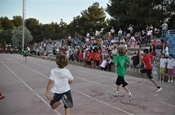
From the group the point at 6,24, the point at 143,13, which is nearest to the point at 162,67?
the point at 143,13

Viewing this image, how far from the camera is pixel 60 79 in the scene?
6176 mm

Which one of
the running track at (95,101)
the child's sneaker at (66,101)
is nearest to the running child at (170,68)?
the running track at (95,101)

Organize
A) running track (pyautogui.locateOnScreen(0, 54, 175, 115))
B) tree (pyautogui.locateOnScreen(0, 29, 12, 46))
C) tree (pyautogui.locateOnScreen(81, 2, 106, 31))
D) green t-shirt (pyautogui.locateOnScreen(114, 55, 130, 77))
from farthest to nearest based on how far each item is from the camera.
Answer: tree (pyautogui.locateOnScreen(0, 29, 12, 46)), tree (pyautogui.locateOnScreen(81, 2, 106, 31)), green t-shirt (pyautogui.locateOnScreen(114, 55, 130, 77)), running track (pyautogui.locateOnScreen(0, 54, 175, 115))

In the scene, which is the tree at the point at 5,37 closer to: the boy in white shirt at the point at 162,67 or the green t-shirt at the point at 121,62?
the boy in white shirt at the point at 162,67

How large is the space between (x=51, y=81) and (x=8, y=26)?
297ft

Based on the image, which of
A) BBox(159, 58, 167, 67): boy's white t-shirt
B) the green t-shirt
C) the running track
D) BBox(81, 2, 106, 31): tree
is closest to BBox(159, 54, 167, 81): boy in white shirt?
BBox(159, 58, 167, 67): boy's white t-shirt

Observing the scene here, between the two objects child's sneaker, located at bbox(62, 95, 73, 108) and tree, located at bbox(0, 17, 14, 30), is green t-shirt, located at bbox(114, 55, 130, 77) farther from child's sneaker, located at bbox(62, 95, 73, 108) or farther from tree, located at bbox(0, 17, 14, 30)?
tree, located at bbox(0, 17, 14, 30)

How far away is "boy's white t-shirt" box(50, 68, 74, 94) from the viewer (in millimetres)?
6148

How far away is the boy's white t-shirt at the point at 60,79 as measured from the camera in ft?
20.2

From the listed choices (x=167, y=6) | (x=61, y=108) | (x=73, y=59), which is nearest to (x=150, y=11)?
(x=167, y=6)

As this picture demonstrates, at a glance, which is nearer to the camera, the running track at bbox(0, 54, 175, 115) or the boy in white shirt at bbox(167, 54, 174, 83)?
the running track at bbox(0, 54, 175, 115)

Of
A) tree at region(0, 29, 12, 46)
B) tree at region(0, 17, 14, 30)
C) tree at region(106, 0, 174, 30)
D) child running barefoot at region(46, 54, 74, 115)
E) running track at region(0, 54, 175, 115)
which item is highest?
tree at region(0, 17, 14, 30)

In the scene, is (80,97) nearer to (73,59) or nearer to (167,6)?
(73,59)

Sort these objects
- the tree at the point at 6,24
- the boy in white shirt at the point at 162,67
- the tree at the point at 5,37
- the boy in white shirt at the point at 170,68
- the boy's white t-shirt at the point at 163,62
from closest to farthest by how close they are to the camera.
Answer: the boy in white shirt at the point at 170,68 < the boy in white shirt at the point at 162,67 < the boy's white t-shirt at the point at 163,62 < the tree at the point at 5,37 < the tree at the point at 6,24
